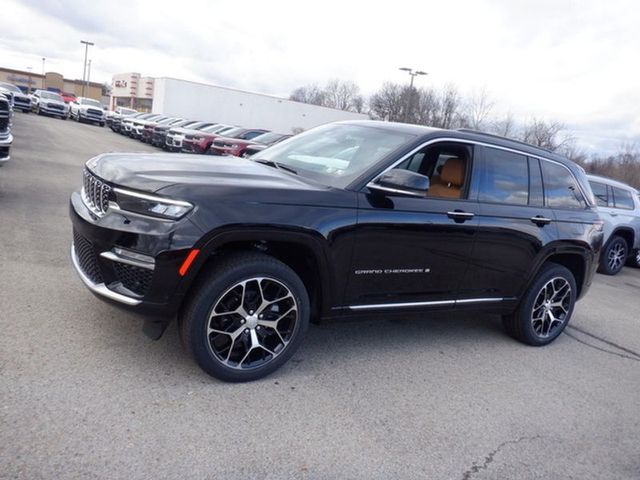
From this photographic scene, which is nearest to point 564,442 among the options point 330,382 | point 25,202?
point 330,382

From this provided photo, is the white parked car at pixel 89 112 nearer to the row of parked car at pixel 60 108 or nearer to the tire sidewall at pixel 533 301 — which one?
the row of parked car at pixel 60 108

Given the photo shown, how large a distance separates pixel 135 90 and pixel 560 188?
6624 centimetres

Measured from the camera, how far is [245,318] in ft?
12.2

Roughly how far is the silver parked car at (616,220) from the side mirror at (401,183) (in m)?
8.05

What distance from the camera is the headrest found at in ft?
15.7

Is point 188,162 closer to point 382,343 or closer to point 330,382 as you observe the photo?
point 330,382

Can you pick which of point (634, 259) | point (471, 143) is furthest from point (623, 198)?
point (471, 143)

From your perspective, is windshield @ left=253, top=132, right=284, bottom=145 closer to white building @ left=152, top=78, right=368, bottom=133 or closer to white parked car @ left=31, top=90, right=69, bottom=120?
white building @ left=152, top=78, right=368, bottom=133

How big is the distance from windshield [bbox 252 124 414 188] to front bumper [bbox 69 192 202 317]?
4.16 feet

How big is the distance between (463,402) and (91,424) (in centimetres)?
252

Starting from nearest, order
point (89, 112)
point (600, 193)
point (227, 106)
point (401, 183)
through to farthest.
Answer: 1. point (401, 183)
2. point (600, 193)
3. point (89, 112)
4. point (227, 106)

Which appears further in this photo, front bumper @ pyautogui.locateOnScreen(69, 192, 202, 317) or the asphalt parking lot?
front bumper @ pyautogui.locateOnScreen(69, 192, 202, 317)

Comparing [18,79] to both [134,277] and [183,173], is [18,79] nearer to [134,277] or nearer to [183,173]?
[183,173]

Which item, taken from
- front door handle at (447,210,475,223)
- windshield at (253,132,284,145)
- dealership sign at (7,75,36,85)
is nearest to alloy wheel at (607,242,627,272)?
front door handle at (447,210,475,223)
